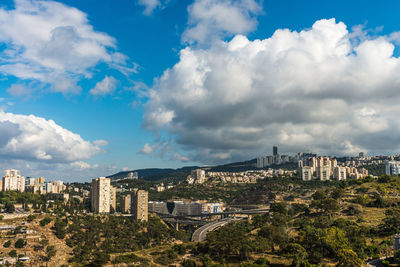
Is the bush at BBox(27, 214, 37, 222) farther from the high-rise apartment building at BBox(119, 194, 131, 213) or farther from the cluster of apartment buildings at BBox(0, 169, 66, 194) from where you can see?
the cluster of apartment buildings at BBox(0, 169, 66, 194)

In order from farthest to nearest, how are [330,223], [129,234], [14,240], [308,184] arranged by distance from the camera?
[308,184], [129,234], [14,240], [330,223]

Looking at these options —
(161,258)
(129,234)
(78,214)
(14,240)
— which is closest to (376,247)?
(161,258)

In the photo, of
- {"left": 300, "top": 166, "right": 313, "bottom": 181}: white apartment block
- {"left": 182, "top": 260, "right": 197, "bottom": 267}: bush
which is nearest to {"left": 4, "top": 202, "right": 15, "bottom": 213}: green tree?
{"left": 182, "top": 260, "right": 197, "bottom": 267}: bush

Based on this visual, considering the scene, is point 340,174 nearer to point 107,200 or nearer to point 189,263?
point 107,200

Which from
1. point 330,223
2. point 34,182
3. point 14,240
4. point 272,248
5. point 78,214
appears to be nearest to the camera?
point 272,248

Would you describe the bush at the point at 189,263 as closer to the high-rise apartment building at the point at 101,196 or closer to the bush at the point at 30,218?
the bush at the point at 30,218

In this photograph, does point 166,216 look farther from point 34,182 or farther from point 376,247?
point 376,247

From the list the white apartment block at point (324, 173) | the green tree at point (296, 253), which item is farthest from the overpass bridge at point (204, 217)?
the green tree at point (296, 253)
